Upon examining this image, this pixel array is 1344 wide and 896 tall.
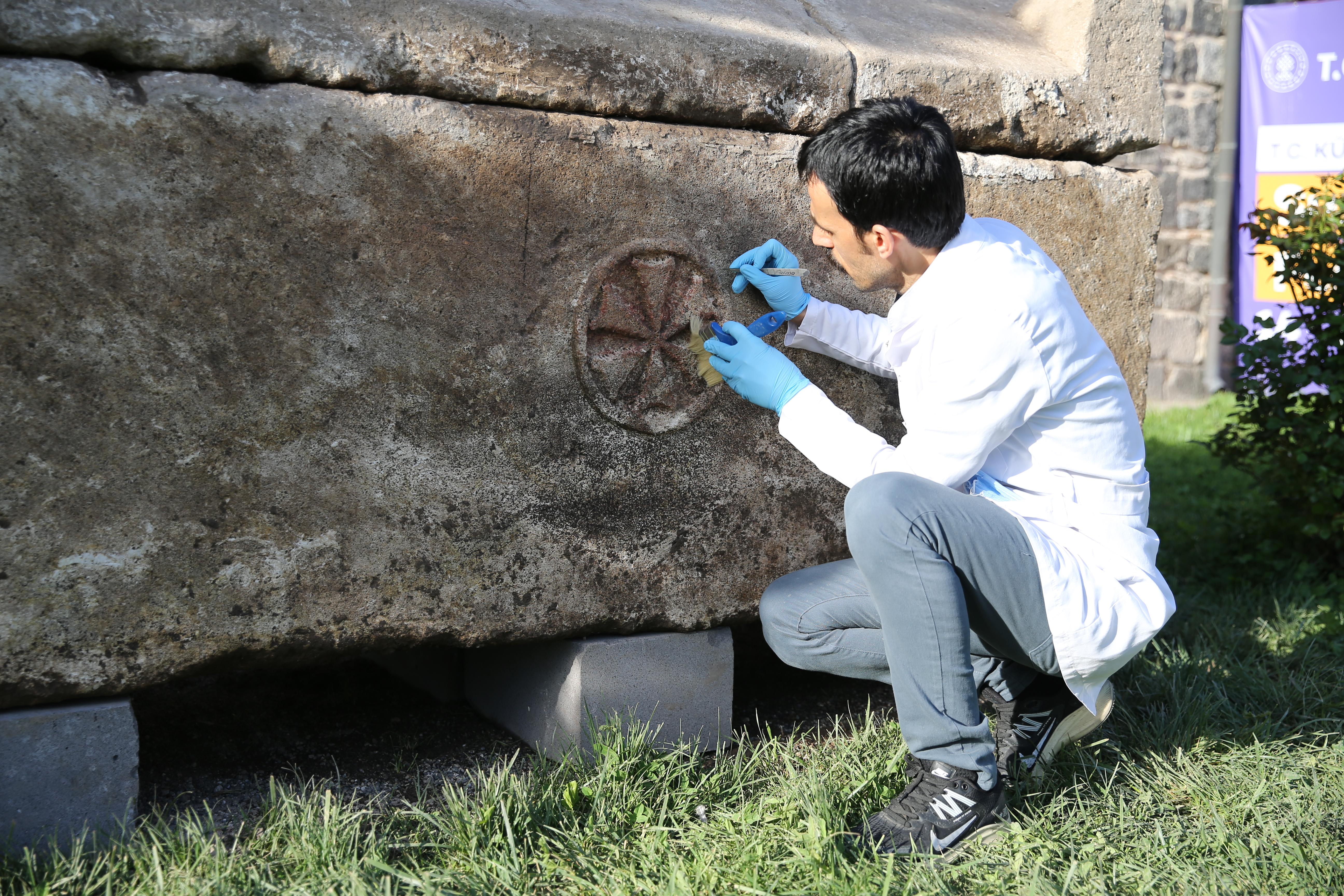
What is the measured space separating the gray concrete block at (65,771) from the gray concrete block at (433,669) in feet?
2.33

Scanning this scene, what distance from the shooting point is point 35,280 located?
153 centimetres

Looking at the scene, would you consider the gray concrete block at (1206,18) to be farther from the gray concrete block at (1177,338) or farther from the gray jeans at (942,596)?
the gray jeans at (942,596)

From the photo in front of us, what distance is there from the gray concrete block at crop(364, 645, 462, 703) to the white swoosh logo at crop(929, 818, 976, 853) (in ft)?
3.72

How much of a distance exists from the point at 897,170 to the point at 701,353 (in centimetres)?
52

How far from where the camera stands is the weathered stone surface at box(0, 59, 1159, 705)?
61.2 inches

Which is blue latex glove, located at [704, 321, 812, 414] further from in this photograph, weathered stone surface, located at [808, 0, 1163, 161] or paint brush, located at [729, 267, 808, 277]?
weathered stone surface, located at [808, 0, 1163, 161]

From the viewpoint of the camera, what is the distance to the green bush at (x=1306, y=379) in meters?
2.80

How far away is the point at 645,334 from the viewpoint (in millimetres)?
1977

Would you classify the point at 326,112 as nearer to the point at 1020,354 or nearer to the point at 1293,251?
the point at 1020,354

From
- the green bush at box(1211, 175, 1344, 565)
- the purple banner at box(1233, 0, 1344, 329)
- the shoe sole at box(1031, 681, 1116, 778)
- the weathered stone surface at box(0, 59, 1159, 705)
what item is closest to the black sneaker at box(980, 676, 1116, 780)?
the shoe sole at box(1031, 681, 1116, 778)

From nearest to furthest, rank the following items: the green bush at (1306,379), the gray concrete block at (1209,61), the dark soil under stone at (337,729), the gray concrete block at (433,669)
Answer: the dark soil under stone at (337,729) → the gray concrete block at (433,669) → the green bush at (1306,379) → the gray concrete block at (1209,61)

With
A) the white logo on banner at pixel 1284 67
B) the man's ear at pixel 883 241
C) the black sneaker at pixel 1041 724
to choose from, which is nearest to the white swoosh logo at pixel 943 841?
the black sneaker at pixel 1041 724

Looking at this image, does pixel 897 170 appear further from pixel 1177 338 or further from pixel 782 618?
pixel 1177 338

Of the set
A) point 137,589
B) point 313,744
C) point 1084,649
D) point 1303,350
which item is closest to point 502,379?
point 137,589
